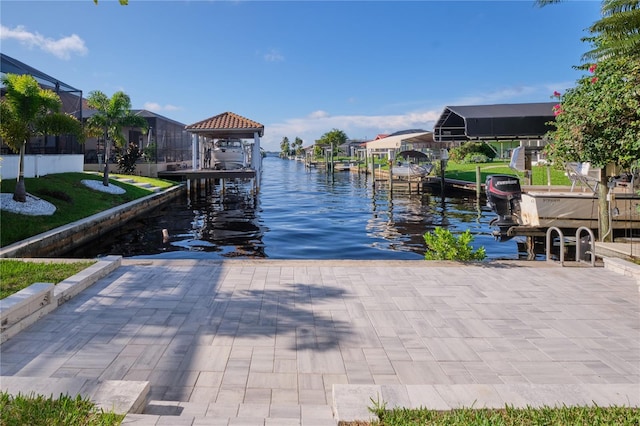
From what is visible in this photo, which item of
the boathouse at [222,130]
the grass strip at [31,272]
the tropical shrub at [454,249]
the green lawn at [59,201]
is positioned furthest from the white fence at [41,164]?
the tropical shrub at [454,249]

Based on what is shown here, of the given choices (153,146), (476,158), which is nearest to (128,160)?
(153,146)

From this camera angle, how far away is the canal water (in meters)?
12.3

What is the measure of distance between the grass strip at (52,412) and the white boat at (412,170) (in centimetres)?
3144

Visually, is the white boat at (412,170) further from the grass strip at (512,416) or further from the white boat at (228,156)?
the grass strip at (512,416)

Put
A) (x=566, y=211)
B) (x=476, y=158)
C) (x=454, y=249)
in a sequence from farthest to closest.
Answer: (x=476, y=158) < (x=566, y=211) < (x=454, y=249)

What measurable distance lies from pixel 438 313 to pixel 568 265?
13.0 feet

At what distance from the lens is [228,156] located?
2631cm

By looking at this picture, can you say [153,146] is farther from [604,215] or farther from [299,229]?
[604,215]

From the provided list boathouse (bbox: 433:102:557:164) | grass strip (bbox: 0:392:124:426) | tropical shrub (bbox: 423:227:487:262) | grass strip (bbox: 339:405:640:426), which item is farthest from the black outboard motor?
grass strip (bbox: 0:392:124:426)

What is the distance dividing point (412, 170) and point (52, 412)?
106 ft

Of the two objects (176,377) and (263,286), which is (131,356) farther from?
(263,286)

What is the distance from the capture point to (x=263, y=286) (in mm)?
6398

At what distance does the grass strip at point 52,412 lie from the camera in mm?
2721

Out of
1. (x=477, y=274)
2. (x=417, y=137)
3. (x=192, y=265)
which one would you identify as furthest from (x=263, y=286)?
(x=417, y=137)
